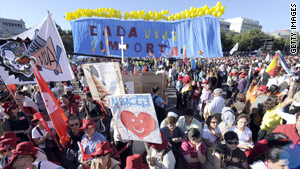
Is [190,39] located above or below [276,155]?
above

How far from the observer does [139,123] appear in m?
2.17

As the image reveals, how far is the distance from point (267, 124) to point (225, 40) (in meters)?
58.1

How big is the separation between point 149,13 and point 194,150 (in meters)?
7.92

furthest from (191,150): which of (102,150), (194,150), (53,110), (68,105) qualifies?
(68,105)

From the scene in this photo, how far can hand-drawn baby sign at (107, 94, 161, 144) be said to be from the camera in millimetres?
2049

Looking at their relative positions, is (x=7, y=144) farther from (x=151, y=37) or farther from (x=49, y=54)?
(x=151, y=37)

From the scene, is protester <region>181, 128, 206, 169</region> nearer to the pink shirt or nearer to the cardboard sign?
the pink shirt

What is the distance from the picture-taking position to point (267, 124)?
3.20 meters

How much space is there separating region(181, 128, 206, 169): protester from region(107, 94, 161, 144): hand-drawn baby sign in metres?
0.63

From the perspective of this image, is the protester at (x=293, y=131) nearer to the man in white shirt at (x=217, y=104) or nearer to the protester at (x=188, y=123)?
the protester at (x=188, y=123)

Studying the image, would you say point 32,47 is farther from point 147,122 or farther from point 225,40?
point 225,40

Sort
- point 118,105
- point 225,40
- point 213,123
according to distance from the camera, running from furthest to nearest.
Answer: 1. point 225,40
2. point 213,123
3. point 118,105

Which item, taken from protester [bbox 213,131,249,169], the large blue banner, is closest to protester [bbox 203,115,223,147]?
protester [bbox 213,131,249,169]

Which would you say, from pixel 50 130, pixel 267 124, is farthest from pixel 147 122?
pixel 267 124
